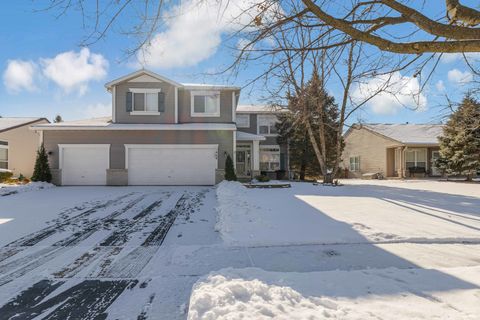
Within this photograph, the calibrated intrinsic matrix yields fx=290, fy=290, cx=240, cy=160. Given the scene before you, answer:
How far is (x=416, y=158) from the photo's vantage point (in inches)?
1024

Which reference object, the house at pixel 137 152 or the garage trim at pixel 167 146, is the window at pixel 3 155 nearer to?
the house at pixel 137 152

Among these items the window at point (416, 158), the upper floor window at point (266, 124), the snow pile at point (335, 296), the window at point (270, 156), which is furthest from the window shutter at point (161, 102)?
the window at point (416, 158)

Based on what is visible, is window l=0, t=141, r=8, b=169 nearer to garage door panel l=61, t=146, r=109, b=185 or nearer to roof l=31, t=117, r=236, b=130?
roof l=31, t=117, r=236, b=130

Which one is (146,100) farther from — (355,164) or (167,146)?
(355,164)

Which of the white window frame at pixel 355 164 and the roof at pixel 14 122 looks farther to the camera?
the white window frame at pixel 355 164

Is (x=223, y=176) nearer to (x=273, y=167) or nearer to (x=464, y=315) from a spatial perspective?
(x=273, y=167)

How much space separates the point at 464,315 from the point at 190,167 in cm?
1445

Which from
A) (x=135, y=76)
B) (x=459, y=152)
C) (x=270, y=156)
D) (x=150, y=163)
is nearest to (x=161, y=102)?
(x=135, y=76)

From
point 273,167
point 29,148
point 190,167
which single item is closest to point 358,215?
point 190,167

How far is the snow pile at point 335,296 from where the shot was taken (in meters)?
2.46

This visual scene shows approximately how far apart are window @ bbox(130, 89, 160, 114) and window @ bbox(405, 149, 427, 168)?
21.9m

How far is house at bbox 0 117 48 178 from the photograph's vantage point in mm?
21750

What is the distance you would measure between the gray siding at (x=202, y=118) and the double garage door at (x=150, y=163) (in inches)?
86.5

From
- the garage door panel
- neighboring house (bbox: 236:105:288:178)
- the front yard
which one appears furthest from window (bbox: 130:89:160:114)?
the front yard
